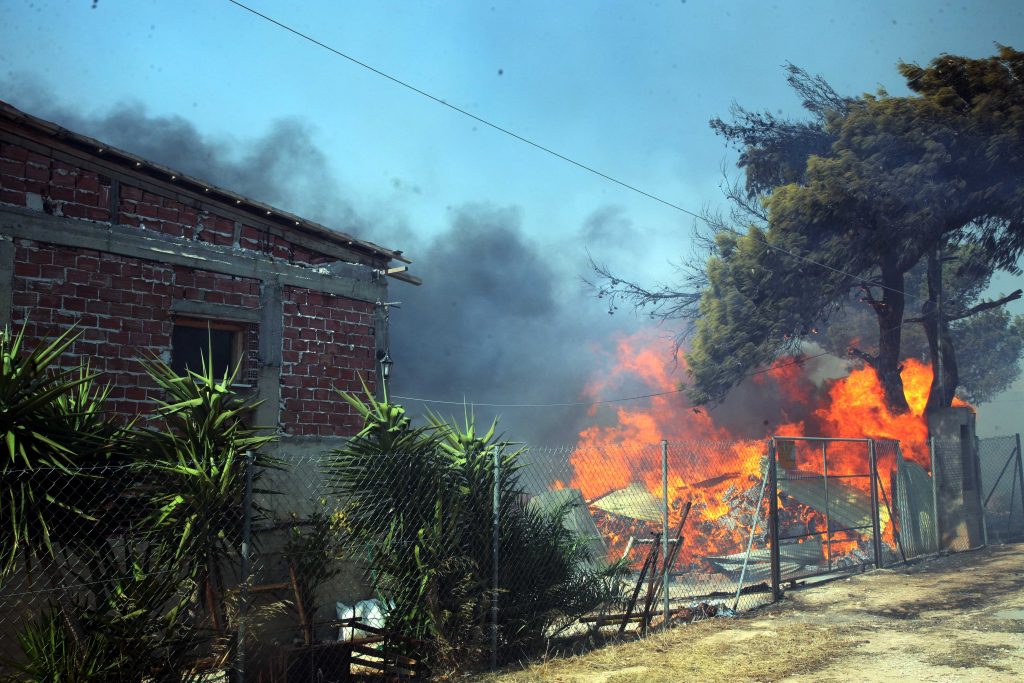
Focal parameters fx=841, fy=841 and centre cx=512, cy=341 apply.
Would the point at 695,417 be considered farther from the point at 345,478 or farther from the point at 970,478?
the point at 345,478

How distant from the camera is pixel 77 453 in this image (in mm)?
5645

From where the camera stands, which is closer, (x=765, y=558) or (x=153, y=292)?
(x=153, y=292)

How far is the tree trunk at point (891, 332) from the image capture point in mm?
25906

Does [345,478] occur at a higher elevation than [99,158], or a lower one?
lower

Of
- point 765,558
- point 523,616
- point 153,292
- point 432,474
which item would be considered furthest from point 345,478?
point 765,558

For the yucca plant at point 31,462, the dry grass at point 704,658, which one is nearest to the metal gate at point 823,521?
the dry grass at point 704,658

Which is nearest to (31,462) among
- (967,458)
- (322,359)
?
(322,359)

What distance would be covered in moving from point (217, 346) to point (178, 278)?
3.34ft

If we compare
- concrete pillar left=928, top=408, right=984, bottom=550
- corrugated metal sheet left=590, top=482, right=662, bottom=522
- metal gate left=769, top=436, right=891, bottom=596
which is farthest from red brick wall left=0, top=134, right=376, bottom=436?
concrete pillar left=928, top=408, right=984, bottom=550

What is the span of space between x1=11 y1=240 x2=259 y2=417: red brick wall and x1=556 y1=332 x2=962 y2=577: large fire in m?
5.19

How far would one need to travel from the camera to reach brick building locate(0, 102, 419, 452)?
9.11m

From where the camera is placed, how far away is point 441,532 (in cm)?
758

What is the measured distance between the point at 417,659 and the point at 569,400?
36.5 m

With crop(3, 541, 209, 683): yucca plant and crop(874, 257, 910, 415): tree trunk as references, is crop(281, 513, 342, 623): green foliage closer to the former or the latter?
crop(3, 541, 209, 683): yucca plant
